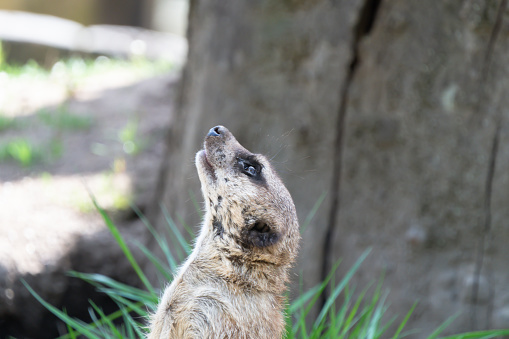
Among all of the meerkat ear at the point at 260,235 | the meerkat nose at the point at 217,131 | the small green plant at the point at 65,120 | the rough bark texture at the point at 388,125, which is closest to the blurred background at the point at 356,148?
the rough bark texture at the point at 388,125

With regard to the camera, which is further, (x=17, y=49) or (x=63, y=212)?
(x=17, y=49)

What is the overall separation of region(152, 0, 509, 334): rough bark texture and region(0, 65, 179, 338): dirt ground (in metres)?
1.35

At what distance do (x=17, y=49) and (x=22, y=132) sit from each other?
3.51 m

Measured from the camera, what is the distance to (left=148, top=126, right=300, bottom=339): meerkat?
2.08 metres

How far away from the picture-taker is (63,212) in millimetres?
4742

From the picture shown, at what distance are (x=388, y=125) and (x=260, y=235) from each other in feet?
5.54

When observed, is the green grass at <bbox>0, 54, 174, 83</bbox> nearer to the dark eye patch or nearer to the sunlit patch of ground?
the sunlit patch of ground

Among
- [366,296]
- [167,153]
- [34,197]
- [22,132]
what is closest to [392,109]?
[366,296]

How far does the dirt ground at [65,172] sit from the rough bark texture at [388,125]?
1.35m

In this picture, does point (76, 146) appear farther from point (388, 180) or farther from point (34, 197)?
point (388, 180)

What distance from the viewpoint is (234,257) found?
2.16 metres

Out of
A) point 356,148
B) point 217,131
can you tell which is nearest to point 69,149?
point 356,148

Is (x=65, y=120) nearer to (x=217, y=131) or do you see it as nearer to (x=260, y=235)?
(x=217, y=131)

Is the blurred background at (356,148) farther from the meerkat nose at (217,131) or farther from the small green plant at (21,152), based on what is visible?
the meerkat nose at (217,131)
